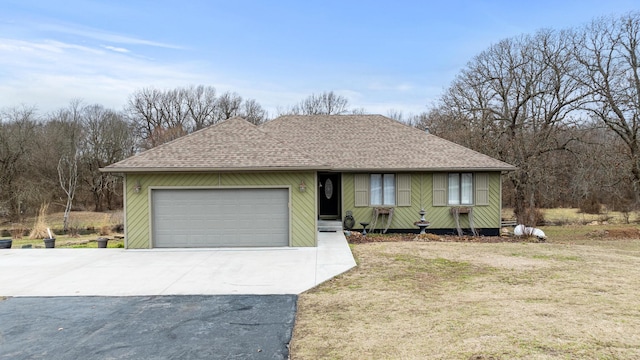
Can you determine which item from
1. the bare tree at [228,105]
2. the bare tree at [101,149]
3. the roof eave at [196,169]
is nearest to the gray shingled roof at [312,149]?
the roof eave at [196,169]

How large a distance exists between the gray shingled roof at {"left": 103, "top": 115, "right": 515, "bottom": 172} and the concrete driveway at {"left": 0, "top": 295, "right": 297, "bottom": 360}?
4.97m

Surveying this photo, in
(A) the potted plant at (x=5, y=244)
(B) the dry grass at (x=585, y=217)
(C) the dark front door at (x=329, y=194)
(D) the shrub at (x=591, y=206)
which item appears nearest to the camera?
(A) the potted plant at (x=5, y=244)

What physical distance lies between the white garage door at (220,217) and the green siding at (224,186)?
19 centimetres

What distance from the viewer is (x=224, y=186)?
10.9 m

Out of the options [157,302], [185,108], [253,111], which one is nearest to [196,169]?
[157,302]

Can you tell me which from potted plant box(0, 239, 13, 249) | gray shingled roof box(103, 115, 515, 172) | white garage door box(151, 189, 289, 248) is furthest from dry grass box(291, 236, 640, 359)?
potted plant box(0, 239, 13, 249)

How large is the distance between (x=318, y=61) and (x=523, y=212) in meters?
14.4

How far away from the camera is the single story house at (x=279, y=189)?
10867 mm

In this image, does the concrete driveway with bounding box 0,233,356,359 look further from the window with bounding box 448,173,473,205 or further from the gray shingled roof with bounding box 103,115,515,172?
the window with bounding box 448,173,473,205

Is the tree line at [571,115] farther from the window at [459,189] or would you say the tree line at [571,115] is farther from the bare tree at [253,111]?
the bare tree at [253,111]

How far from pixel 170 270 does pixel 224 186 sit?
3.23 metres

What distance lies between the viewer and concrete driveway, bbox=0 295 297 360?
4238 millimetres

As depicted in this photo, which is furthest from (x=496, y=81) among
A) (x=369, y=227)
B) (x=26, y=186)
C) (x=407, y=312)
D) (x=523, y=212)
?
(x=26, y=186)

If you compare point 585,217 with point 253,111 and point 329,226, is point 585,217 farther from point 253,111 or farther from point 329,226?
point 253,111
